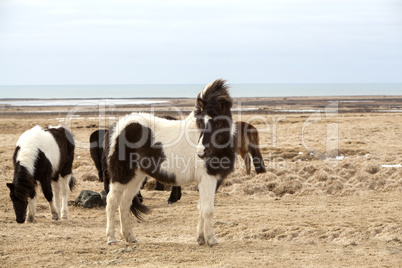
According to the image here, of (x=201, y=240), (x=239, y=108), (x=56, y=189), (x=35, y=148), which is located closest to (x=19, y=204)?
(x=35, y=148)

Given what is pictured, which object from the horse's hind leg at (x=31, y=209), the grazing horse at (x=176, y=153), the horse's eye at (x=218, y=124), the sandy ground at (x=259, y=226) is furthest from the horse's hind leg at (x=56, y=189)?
the horse's eye at (x=218, y=124)

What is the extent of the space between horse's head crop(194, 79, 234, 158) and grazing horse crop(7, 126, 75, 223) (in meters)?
4.09

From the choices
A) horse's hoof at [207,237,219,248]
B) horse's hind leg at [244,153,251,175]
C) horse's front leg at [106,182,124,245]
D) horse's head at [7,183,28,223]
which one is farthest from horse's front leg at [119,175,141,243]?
horse's hind leg at [244,153,251,175]

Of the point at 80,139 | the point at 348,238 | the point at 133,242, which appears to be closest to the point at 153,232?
the point at 133,242

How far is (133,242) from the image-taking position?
7574mm

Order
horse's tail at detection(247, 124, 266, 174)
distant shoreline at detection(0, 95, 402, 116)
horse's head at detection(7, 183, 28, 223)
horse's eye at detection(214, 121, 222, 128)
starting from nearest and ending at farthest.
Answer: horse's eye at detection(214, 121, 222, 128), horse's head at detection(7, 183, 28, 223), horse's tail at detection(247, 124, 266, 174), distant shoreline at detection(0, 95, 402, 116)

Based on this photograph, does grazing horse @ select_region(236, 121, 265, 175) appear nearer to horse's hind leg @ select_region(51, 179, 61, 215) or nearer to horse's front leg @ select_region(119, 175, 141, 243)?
horse's hind leg @ select_region(51, 179, 61, 215)

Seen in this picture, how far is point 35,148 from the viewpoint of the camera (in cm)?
966

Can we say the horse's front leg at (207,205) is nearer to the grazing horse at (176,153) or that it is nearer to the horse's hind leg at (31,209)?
the grazing horse at (176,153)

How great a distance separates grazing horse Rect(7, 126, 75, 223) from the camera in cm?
927

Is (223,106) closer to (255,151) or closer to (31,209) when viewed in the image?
(31,209)

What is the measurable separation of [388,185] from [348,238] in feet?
15.0

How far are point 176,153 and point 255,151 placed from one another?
6891mm

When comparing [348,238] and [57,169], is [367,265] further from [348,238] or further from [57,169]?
[57,169]
